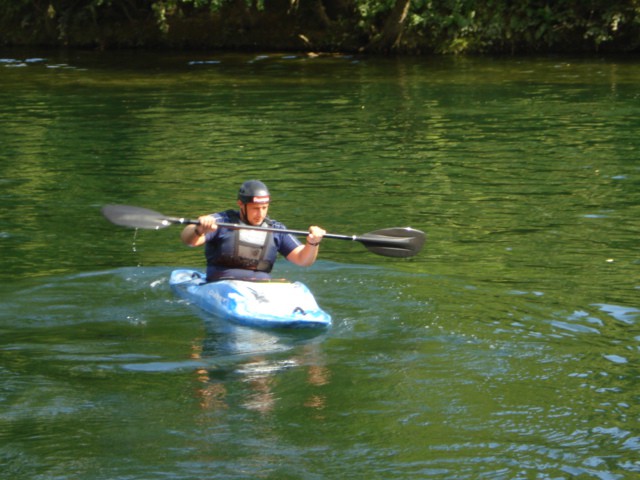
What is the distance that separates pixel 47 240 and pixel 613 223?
6.35 m

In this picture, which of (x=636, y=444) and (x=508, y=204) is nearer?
(x=636, y=444)

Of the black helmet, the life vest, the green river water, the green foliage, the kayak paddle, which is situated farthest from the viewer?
the green foliage

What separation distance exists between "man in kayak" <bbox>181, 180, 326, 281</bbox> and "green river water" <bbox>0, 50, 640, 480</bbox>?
0.54 meters

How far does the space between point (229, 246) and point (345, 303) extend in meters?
1.15

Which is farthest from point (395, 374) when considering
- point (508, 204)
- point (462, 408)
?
point (508, 204)

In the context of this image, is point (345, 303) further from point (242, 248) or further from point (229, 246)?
point (229, 246)

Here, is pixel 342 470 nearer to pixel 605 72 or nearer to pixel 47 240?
pixel 47 240

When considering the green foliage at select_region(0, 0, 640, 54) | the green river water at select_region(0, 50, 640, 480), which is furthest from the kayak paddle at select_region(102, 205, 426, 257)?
the green foliage at select_region(0, 0, 640, 54)

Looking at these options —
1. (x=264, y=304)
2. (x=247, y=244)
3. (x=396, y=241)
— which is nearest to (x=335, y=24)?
(x=396, y=241)

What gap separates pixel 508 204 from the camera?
15.2 meters

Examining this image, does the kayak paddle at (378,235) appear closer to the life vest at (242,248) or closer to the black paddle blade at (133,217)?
the black paddle blade at (133,217)

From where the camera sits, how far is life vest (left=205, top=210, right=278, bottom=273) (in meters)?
10.9

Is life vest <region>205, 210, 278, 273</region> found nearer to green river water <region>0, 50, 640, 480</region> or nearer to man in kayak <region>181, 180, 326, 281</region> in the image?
man in kayak <region>181, 180, 326, 281</region>

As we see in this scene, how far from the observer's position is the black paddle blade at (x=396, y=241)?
11.3 m
